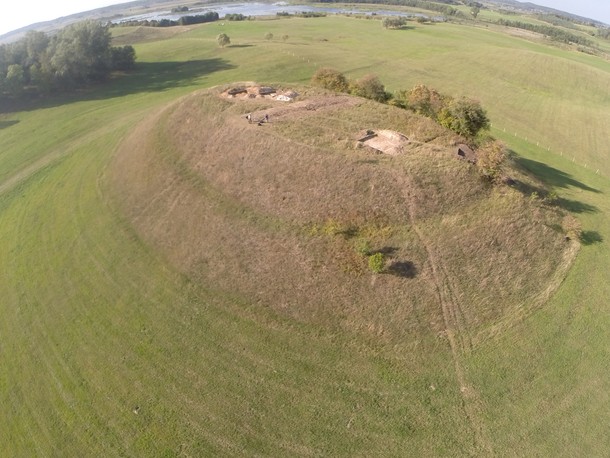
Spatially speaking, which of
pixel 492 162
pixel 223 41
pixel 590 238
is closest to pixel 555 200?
pixel 590 238

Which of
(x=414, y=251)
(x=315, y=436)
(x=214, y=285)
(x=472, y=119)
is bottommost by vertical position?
(x=315, y=436)

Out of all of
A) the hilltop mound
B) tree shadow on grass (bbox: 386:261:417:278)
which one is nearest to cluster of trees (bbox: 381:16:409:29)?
the hilltop mound

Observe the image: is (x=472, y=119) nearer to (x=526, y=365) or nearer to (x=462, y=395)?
(x=526, y=365)

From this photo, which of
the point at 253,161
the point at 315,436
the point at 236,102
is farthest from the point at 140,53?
the point at 315,436

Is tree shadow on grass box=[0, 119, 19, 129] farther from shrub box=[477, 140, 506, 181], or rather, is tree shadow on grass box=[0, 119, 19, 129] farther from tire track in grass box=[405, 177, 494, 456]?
shrub box=[477, 140, 506, 181]

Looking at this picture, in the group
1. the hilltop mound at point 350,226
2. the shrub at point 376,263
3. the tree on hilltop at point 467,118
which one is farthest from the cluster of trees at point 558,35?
the shrub at point 376,263
